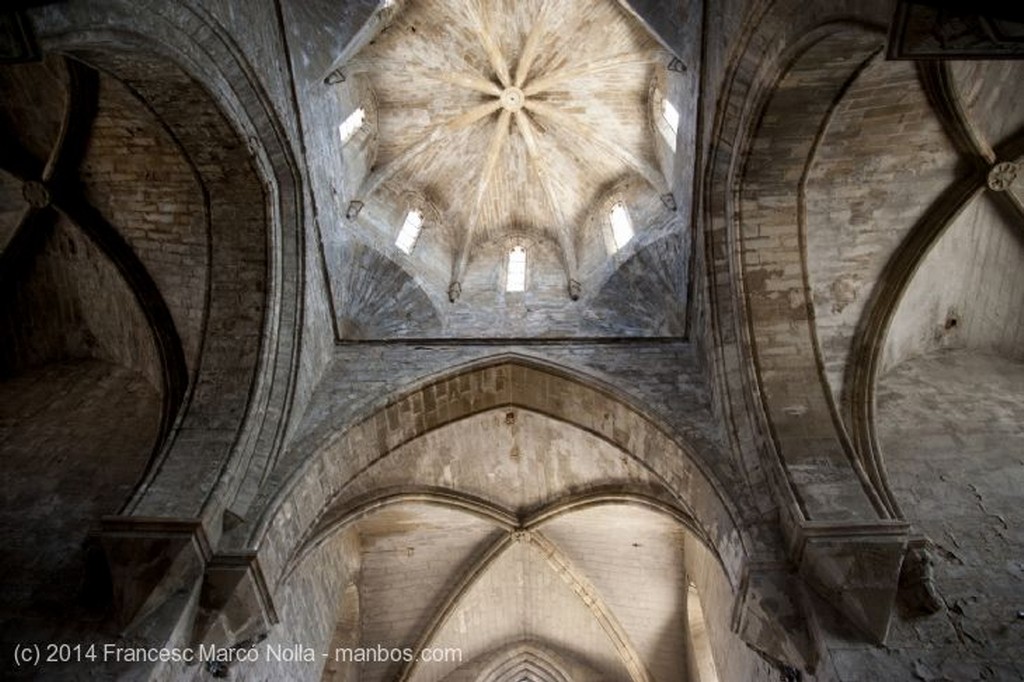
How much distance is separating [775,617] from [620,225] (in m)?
7.37

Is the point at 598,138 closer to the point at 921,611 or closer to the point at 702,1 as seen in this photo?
the point at 702,1

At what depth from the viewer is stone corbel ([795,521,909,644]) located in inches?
212

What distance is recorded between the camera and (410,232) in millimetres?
11914

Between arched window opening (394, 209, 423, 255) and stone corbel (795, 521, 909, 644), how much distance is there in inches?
295

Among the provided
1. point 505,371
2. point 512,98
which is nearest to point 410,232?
point 512,98

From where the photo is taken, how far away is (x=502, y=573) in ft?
38.8

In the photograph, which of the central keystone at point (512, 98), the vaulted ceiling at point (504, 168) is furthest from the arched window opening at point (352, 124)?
the central keystone at point (512, 98)

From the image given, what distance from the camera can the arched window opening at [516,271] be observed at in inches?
457

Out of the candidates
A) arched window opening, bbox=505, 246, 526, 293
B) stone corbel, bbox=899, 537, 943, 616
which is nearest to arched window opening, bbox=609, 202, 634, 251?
arched window opening, bbox=505, 246, 526, 293

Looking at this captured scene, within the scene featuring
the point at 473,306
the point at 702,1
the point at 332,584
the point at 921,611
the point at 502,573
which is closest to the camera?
the point at 921,611

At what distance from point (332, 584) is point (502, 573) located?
2.93m

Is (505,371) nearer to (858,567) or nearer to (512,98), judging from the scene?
(858,567)

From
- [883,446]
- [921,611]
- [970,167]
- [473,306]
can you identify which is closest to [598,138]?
[473,306]

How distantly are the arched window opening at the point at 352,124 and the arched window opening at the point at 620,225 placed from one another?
4.23 meters
